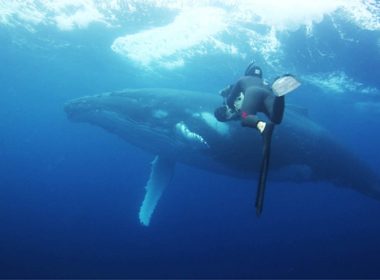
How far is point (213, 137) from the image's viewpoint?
10398mm

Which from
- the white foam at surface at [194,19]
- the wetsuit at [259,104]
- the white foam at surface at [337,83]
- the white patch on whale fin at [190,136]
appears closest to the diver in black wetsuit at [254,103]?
the wetsuit at [259,104]

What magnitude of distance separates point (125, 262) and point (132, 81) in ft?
77.6

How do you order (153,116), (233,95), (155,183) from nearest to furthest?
(233,95)
(153,116)
(155,183)

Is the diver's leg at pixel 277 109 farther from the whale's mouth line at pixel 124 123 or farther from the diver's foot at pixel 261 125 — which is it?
the whale's mouth line at pixel 124 123

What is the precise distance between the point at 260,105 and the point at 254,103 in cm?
12

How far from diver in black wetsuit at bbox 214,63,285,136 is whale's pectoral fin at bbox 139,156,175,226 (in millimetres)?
6506

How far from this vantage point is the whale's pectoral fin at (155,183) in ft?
43.9

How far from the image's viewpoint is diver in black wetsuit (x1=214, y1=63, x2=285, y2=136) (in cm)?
513

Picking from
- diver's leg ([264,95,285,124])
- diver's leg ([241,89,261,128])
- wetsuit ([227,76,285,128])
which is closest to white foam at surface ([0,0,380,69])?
wetsuit ([227,76,285,128])

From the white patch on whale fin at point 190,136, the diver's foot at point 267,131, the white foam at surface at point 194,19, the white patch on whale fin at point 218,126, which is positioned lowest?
the diver's foot at point 267,131

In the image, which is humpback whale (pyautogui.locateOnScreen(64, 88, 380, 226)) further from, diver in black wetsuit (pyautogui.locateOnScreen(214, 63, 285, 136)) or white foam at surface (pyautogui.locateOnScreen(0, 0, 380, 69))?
white foam at surface (pyautogui.locateOnScreen(0, 0, 380, 69))

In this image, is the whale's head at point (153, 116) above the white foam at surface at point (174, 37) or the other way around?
the other way around

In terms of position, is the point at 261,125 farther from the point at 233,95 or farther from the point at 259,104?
the point at 233,95

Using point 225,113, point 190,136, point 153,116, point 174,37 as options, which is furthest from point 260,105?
point 174,37
